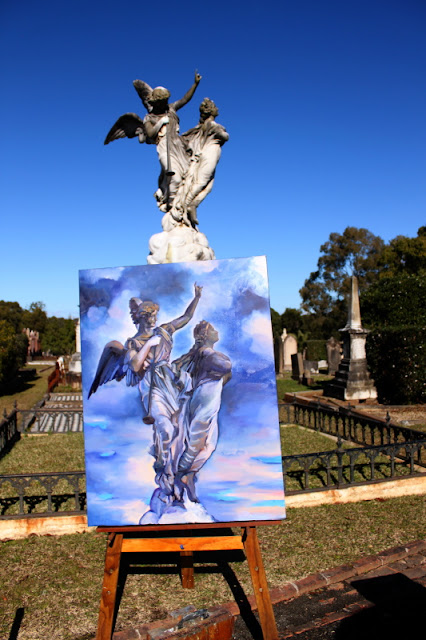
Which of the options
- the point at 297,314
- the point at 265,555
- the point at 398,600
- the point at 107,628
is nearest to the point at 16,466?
the point at 265,555

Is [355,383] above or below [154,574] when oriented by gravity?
above

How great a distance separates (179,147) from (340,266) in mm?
49438

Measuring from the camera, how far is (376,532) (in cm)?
571

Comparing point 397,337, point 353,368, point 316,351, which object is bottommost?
→ point 353,368

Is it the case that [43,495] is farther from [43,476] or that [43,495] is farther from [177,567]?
[177,567]

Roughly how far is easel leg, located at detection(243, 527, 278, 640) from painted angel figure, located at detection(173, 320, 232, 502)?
549 millimetres

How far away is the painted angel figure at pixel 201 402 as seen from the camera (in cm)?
360

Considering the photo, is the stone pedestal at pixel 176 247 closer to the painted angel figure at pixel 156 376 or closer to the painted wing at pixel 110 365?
the painted angel figure at pixel 156 376

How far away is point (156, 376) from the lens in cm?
366

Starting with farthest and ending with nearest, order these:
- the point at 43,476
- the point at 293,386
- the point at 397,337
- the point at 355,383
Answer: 1. the point at 293,386
2. the point at 355,383
3. the point at 397,337
4. the point at 43,476

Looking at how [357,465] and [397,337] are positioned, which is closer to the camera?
[357,465]

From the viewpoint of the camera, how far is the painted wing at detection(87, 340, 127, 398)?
3.70 metres

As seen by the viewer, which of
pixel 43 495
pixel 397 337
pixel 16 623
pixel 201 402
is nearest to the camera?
pixel 201 402

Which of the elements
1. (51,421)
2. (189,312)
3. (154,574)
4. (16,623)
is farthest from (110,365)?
(51,421)
